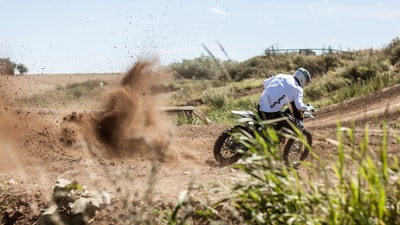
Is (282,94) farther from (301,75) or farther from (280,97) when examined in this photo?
(301,75)

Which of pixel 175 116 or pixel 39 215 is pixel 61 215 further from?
pixel 175 116

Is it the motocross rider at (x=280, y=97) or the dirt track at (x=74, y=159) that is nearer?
the dirt track at (x=74, y=159)

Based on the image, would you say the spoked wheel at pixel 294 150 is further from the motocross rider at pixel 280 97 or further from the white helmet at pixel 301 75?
the white helmet at pixel 301 75

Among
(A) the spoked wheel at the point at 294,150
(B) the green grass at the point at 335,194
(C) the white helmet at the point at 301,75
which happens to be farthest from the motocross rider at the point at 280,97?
(B) the green grass at the point at 335,194

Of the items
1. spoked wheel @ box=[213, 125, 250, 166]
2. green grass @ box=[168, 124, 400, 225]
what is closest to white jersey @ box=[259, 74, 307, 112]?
spoked wheel @ box=[213, 125, 250, 166]

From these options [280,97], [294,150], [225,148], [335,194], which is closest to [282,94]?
[280,97]

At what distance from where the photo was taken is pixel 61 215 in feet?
17.8

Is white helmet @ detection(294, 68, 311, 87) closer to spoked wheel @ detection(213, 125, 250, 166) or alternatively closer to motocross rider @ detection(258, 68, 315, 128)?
motocross rider @ detection(258, 68, 315, 128)

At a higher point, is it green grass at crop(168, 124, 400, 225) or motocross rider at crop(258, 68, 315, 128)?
motocross rider at crop(258, 68, 315, 128)

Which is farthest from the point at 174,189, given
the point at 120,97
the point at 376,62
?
→ the point at 376,62

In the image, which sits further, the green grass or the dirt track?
the dirt track

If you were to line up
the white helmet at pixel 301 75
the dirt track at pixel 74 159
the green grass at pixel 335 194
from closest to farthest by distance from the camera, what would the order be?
the green grass at pixel 335 194 < the dirt track at pixel 74 159 < the white helmet at pixel 301 75

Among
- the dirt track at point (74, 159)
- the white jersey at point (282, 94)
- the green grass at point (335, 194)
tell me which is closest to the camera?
the green grass at point (335, 194)

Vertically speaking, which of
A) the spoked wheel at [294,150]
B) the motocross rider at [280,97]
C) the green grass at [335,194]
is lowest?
the green grass at [335,194]
